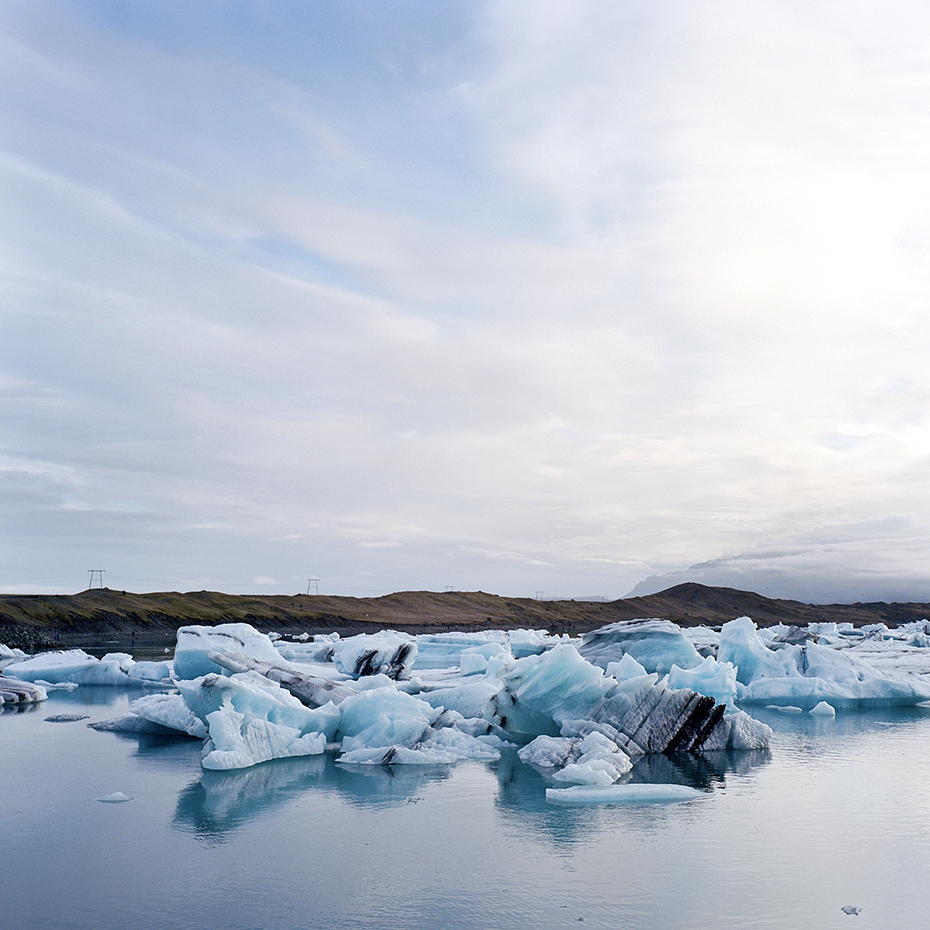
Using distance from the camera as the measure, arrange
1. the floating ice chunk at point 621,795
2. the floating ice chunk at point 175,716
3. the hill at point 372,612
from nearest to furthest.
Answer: the floating ice chunk at point 621,795 < the floating ice chunk at point 175,716 < the hill at point 372,612

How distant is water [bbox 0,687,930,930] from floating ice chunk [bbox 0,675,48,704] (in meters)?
5.59

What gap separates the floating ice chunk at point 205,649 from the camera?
15844 mm

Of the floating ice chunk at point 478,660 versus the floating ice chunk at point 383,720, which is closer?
the floating ice chunk at point 383,720

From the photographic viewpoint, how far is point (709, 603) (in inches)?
3100

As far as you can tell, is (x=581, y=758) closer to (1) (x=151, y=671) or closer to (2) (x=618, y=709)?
(2) (x=618, y=709)

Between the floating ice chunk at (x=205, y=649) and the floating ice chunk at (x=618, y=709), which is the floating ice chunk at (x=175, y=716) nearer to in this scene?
the floating ice chunk at (x=205, y=649)

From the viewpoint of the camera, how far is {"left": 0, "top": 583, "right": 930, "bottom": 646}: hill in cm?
3800

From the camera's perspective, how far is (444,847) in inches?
271

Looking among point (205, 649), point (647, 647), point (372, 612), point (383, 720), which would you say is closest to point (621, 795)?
point (383, 720)

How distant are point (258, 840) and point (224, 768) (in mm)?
3071

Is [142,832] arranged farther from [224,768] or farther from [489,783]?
[489,783]

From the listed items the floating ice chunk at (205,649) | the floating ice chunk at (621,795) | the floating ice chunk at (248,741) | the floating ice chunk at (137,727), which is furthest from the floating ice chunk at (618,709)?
the floating ice chunk at (205,649)

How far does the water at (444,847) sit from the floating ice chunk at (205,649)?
190 inches

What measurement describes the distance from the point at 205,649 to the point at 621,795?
32.3ft
